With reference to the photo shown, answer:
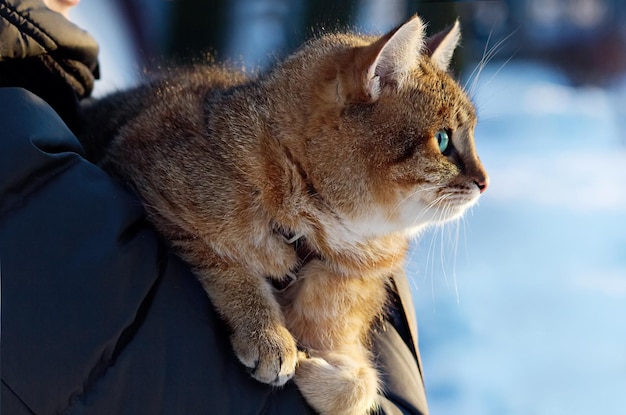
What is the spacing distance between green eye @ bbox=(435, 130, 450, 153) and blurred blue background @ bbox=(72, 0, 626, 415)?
0.92 metres

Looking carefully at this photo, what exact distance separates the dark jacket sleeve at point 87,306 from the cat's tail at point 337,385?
7 cm

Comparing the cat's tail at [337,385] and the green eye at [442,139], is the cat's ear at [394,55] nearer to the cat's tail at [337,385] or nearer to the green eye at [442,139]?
the green eye at [442,139]

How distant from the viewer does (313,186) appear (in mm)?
1349

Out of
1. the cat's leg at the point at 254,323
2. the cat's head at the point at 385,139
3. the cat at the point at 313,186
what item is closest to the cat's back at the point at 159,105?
the cat at the point at 313,186

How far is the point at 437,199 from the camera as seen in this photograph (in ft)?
4.68

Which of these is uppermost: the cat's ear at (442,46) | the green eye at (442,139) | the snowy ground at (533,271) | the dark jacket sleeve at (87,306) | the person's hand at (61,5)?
the cat's ear at (442,46)

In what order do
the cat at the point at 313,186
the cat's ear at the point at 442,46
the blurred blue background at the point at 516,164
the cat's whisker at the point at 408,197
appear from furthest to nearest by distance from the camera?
the blurred blue background at the point at 516,164
the cat's ear at the point at 442,46
the cat's whisker at the point at 408,197
the cat at the point at 313,186

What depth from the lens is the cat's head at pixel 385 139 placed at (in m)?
1.36

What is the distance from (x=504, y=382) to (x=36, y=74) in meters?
2.36

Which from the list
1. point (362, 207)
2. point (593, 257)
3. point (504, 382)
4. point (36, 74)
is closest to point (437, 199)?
point (362, 207)

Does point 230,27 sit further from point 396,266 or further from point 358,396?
point 358,396

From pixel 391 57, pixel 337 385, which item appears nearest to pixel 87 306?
pixel 337 385

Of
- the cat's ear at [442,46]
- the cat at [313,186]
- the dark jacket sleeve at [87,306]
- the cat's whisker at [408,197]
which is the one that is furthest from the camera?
the cat's ear at [442,46]

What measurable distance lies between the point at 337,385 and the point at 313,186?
16.0 inches
